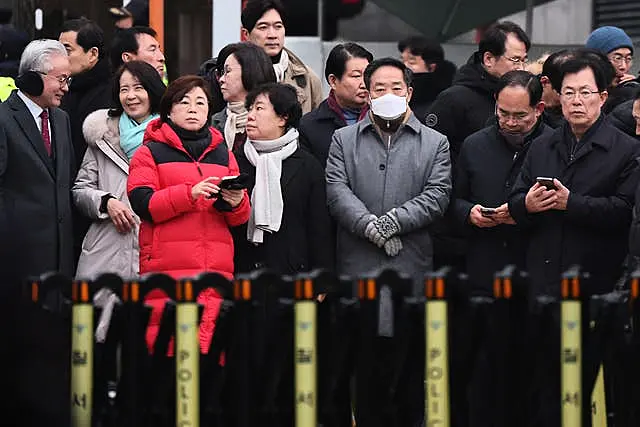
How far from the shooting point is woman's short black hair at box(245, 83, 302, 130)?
8.71 meters

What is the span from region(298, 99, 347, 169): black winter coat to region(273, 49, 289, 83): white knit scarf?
0.54 meters

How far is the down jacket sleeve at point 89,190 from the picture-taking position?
9039 mm

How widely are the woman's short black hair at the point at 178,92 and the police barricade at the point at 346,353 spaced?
202 cm

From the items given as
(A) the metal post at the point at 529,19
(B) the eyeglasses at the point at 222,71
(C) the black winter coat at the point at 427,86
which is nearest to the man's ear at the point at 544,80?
(C) the black winter coat at the point at 427,86

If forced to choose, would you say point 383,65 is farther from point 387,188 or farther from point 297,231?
point 297,231

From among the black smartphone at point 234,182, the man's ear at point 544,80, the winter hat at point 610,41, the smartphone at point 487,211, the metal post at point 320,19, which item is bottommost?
the smartphone at point 487,211

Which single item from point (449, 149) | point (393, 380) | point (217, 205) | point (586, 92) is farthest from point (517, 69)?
point (393, 380)

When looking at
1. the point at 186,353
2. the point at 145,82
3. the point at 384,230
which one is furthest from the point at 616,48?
the point at 186,353

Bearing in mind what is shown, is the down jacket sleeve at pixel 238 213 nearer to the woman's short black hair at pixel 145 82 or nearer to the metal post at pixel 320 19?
the woman's short black hair at pixel 145 82

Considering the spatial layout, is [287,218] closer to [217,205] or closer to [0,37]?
[217,205]

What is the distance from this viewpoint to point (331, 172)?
8.80m

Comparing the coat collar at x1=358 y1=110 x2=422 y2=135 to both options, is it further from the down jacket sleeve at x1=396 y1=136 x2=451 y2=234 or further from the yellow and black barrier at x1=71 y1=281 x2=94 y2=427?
the yellow and black barrier at x1=71 y1=281 x2=94 y2=427

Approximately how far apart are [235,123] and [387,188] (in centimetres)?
99

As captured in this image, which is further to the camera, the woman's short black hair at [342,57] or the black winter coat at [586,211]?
the woman's short black hair at [342,57]
